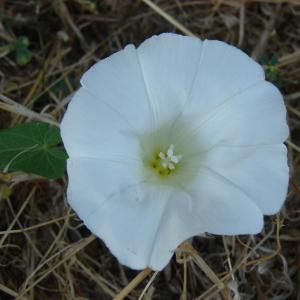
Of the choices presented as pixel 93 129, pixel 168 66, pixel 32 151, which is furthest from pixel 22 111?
pixel 168 66

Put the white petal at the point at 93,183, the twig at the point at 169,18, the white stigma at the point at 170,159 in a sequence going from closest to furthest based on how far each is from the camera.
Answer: the white petal at the point at 93,183 < the white stigma at the point at 170,159 < the twig at the point at 169,18

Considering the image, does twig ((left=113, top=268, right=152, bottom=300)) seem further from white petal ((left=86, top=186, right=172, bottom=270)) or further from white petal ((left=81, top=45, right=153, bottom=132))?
white petal ((left=81, top=45, right=153, bottom=132))

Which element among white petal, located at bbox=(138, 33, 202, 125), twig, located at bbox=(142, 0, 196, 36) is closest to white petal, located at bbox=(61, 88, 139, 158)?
white petal, located at bbox=(138, 33, 202, 125)

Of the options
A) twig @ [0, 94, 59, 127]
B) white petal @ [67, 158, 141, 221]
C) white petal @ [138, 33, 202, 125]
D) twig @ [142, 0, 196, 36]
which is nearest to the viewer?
white petal @ [67, 158, 141, 221]

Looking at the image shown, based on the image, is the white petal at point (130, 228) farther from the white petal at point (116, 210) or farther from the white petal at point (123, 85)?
the white petal at point (123, 85)

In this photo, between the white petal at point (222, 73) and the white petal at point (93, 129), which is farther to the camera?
the white petal at point (222, 73)

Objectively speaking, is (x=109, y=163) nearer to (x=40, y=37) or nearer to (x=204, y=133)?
(x=204, y=133)

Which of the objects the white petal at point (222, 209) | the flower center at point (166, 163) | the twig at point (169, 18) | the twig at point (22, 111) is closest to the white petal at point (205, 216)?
the white petal at point (222, 209)

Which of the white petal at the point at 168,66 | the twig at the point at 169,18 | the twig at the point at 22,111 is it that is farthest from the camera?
the twig at the point at 169,18
